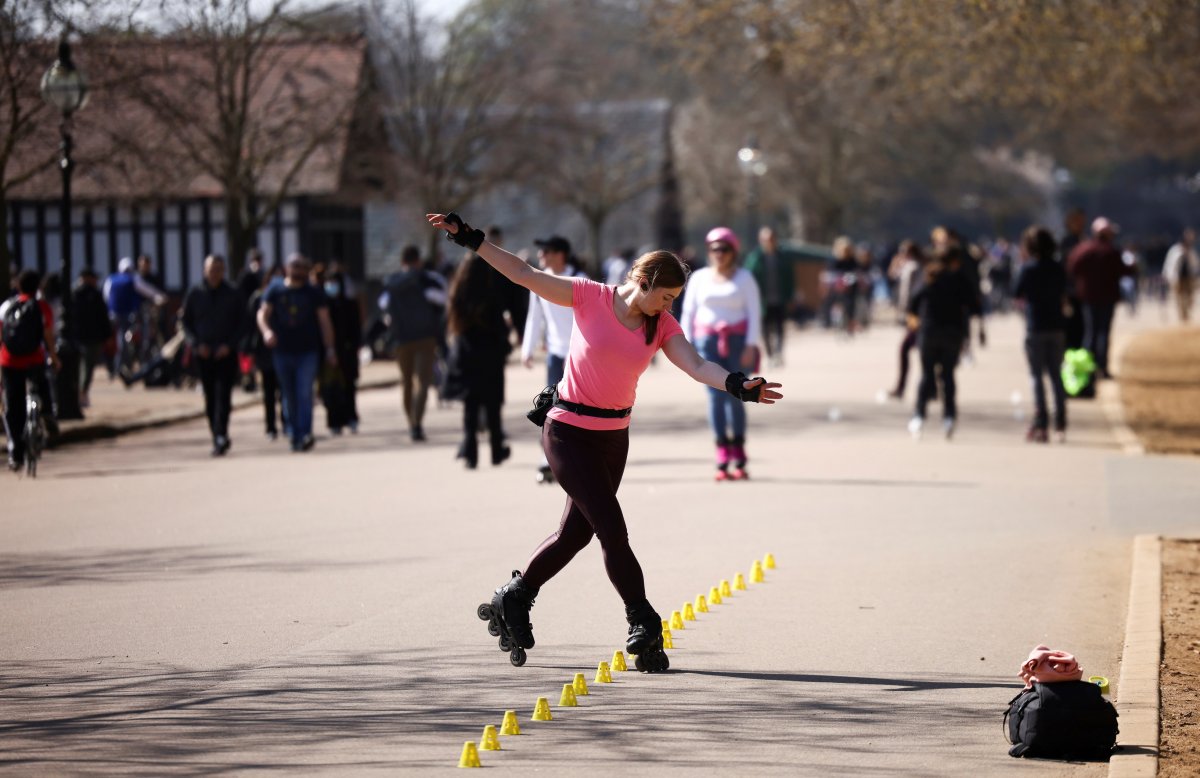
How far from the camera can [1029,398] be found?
2262cm

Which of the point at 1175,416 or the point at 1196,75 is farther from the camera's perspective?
the point at 1196,75

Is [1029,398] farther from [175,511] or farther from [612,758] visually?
[612,758]

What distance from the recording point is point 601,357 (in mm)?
7484

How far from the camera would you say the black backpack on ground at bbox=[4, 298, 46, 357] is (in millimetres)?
15320

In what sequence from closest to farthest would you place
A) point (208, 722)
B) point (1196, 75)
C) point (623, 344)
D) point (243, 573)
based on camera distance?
1. point (208, 722)
2. point (623, 344)
3. point (243, 573)
4. point (1196, 75)

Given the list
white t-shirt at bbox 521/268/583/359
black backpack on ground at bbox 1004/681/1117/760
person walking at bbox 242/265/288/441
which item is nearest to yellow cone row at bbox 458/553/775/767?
black backpack on ground at bbox 1004/681/1117/760

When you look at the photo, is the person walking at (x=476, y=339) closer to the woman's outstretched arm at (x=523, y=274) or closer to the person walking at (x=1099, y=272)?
the woman's outstretched arm at (x=523, y=274)

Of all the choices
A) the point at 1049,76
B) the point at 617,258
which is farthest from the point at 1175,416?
the point at 617,258

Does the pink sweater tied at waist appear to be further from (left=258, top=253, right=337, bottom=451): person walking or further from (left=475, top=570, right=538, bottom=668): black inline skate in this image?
(left=475, top=570, right=538, bottom=668): black inline skate

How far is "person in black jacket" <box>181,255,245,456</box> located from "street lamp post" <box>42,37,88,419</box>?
116 inches

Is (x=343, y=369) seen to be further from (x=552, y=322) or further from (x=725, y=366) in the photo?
(x=725, y=366)

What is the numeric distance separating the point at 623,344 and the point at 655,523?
4635 mm

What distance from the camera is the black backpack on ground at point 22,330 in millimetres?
15320

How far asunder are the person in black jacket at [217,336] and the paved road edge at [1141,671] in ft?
30.0
